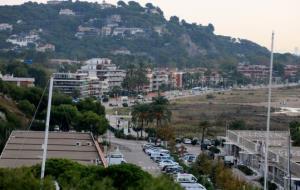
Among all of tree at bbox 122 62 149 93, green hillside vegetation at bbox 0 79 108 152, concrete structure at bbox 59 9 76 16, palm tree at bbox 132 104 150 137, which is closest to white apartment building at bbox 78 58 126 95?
tree at bbox 122 62 149 93

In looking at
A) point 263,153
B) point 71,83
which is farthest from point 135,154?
point 71,83

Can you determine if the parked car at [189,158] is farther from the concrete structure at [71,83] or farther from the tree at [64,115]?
the concrete structure at [71,83]

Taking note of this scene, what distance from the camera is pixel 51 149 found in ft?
79.7

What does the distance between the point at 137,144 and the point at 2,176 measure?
2465cm

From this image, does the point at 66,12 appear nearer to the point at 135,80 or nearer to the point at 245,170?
the point at 135,80

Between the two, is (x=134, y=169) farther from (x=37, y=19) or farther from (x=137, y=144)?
(x=37, y=19)

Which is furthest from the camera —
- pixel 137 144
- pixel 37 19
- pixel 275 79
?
pixel 37 19

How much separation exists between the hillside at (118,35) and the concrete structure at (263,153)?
80.6 metres

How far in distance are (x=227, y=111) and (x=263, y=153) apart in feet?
118

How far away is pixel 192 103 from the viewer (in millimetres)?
74875

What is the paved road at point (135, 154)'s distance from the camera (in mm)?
28378

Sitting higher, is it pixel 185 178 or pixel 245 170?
pixel 185 178

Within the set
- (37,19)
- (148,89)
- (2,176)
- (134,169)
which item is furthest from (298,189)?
(37,19)

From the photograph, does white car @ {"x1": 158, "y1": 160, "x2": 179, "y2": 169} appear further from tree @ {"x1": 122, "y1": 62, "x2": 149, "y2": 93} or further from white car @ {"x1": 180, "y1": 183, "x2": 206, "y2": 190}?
tree @ {"x1": 122, "y1": 62, "x2": 149, "y2": 93}
